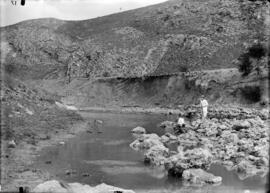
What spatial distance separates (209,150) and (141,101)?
57.3m

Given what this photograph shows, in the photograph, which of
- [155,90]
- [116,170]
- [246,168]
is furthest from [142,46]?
[246,168]

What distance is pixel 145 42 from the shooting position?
105 meters

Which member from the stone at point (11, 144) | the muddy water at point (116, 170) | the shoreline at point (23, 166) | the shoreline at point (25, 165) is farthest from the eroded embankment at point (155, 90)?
the stone at point (11, 144)

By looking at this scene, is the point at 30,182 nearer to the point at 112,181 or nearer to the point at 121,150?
the point at 112,181

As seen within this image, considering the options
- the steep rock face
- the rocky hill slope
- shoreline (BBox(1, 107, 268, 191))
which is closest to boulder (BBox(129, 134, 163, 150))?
shoreline (BBox(1, 107, 268, 191))

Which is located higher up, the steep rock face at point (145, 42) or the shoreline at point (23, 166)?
the steep rock face at point (145, 42)

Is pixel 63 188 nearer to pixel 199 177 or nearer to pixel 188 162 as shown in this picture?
pixel 199 177

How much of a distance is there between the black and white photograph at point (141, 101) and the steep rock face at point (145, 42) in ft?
1.01

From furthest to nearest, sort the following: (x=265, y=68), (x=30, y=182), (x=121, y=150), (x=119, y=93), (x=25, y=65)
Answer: (x=25, y=65), (x=119, y=93), (x=265, y=68), (x=121, y=150), (x=30, y=182)

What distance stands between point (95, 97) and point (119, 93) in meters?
4.55

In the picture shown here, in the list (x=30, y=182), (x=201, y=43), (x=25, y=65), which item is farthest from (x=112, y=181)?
(x=25, y=65)

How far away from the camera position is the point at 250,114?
3906 centimetres

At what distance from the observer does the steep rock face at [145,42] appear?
94.3 metres

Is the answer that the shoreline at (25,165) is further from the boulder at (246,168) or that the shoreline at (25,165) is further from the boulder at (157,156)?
the boulder at (246,168)
